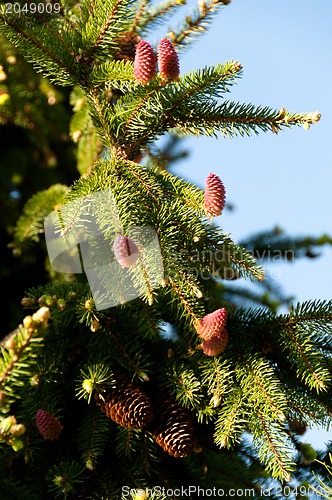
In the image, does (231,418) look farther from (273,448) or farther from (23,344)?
(23,344)

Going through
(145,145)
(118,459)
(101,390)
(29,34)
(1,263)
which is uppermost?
(29,34)

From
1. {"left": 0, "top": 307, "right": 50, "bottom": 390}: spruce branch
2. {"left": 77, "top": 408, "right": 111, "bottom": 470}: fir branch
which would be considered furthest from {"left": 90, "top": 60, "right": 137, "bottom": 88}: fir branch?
{"left": 77, "top": 408, "right": 111, "bottom": 470}: fir branch

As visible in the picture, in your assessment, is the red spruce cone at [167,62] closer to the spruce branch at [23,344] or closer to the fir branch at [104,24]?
the fir branch at [104,24]

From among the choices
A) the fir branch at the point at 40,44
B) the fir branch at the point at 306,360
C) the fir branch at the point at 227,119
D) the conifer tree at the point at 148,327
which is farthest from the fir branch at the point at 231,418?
the fir branch at the point at 40,44

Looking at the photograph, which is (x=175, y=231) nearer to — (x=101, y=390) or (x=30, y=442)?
(x=101, y=390)

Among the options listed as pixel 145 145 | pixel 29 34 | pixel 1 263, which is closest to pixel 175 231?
pixel 145 145

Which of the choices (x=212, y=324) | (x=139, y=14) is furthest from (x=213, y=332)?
(x=139, y=14)
